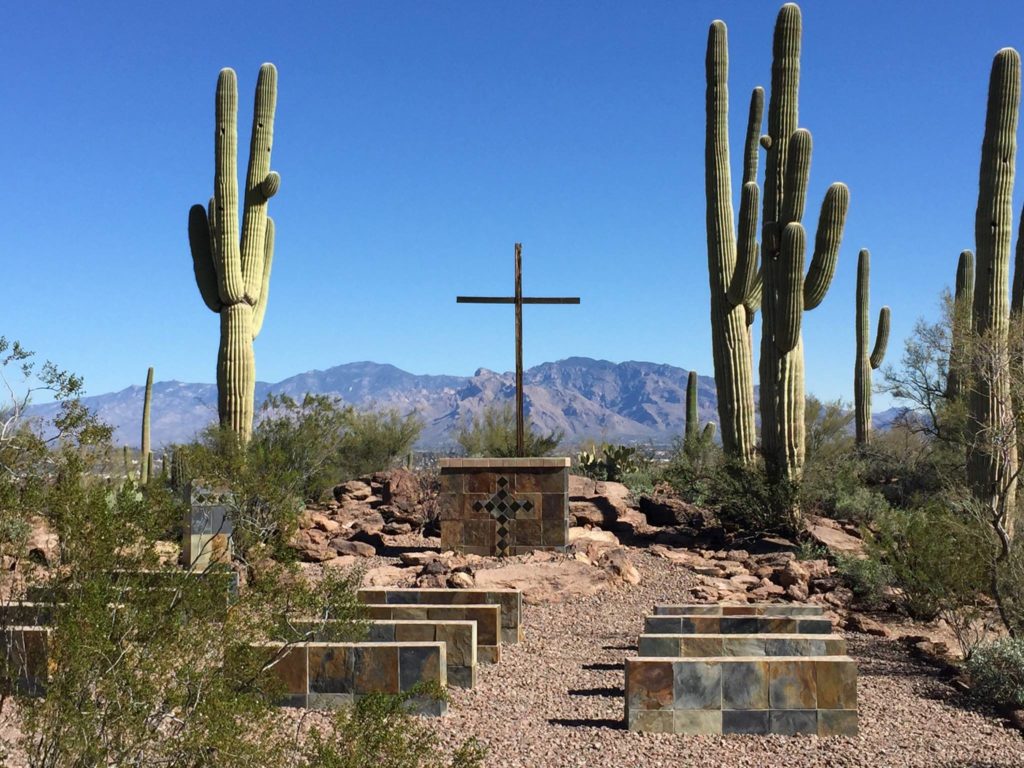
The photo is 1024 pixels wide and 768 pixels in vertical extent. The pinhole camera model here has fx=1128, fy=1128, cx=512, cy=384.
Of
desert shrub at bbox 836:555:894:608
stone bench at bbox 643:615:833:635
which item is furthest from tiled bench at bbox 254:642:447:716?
desert shrub at bbox 836:555:894:608

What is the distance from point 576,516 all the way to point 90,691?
44.5 ft

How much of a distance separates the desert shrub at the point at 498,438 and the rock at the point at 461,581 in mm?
10638

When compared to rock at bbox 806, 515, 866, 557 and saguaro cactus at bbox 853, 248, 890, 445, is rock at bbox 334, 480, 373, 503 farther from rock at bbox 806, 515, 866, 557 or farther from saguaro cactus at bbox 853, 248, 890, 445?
saguaro cactus at bbox 853, 248, 890, 445

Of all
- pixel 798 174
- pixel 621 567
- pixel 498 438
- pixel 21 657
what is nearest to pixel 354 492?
pixel 621 567

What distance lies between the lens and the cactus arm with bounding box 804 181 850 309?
17000 millimetres

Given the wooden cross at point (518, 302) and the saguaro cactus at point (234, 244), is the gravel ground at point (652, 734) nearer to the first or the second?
the wooden cross at point (518, 302)

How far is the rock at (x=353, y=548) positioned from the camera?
16.3 m

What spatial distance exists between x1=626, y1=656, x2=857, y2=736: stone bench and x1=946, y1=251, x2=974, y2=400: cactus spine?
12.2 meters

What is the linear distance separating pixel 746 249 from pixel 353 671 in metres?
13.0

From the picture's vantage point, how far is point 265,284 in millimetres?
21391

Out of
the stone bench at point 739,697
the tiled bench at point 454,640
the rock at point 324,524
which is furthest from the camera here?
the rock at point 324,524

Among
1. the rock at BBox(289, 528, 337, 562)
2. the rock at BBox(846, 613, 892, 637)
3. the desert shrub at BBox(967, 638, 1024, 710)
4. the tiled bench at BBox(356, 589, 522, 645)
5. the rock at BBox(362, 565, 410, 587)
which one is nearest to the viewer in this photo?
the desert shrub at BBox(967, 638, 1024, 710)

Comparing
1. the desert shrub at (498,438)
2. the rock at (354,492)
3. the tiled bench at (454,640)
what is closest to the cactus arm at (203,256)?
the rock at (354,492)

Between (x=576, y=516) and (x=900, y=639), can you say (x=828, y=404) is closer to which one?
(x=576, y=516)
